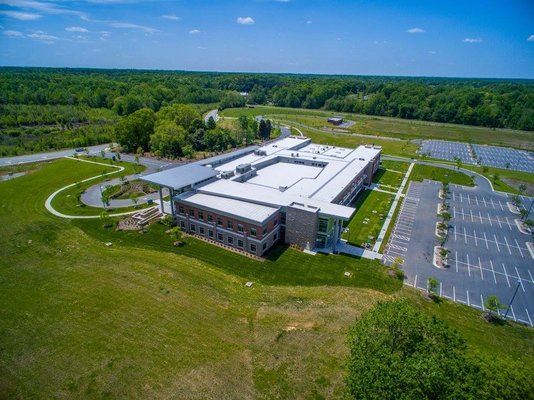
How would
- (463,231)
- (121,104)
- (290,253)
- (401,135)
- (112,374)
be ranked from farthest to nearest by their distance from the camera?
1. (121,104)
2. (401,135)
3. (463,231)
4. (290,253)
5. (112,374)

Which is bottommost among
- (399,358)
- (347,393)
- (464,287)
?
(464,287)

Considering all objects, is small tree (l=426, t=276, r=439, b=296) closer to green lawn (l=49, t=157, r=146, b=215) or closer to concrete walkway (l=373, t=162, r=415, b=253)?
concrete walkway (l=373, t=162, r=415, b=253)

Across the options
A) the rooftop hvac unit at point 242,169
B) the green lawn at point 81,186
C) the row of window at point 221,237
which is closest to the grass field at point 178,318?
the row of window at point 221,237

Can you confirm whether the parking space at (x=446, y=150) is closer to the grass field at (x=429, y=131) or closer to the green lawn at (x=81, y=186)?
the grass field at (x=429, y=131)

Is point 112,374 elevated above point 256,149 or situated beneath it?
situated beneath

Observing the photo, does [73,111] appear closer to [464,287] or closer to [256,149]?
[256,149]

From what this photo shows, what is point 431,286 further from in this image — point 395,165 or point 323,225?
point 395,165

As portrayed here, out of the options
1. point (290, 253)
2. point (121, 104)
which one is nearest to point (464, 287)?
point (290, 253)
